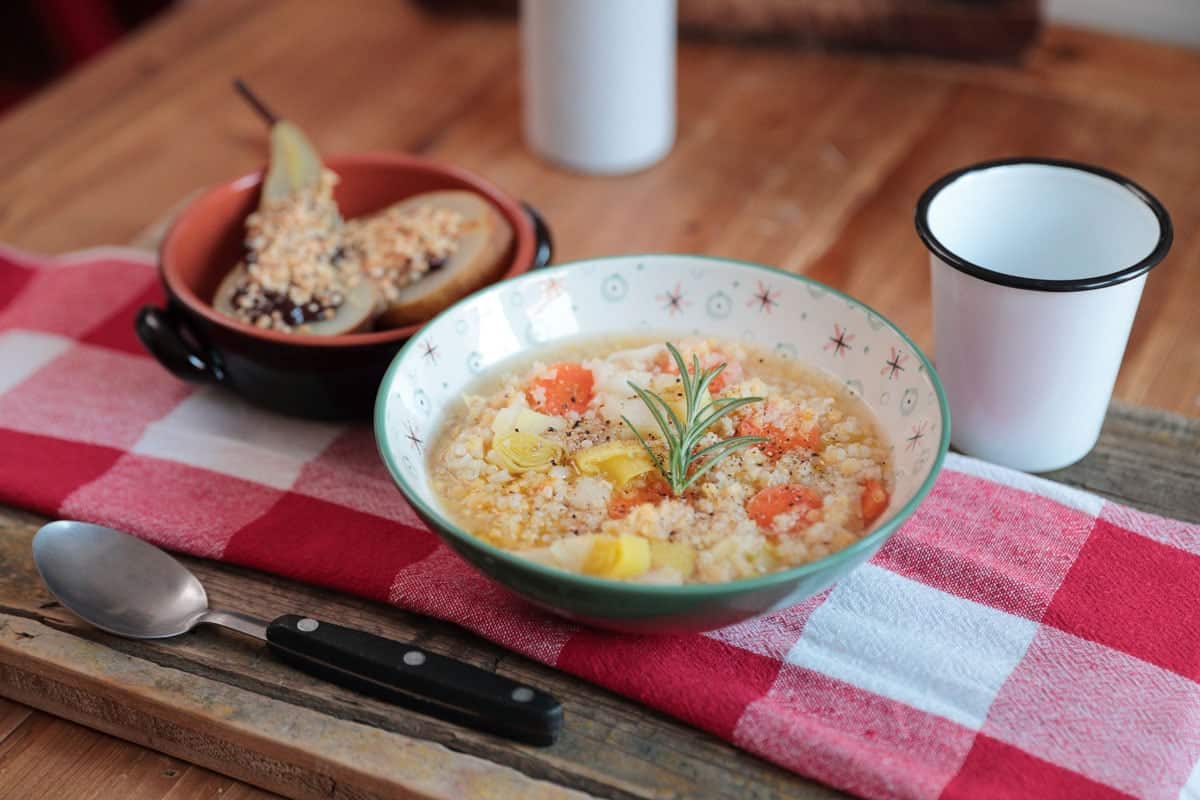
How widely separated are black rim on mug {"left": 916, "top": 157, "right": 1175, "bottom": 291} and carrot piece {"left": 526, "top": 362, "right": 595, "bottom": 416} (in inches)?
12.6

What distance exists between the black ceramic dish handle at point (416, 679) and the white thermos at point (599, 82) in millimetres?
963

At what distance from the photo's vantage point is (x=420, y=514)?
2.93 feet

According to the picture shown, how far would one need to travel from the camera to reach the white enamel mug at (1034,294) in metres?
1.06

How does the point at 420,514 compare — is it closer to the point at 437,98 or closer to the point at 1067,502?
the point at 1067,502

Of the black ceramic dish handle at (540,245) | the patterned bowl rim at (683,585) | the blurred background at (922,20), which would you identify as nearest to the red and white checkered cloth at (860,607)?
the patterned bowl rim at (683,585)

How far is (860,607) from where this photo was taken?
99cm

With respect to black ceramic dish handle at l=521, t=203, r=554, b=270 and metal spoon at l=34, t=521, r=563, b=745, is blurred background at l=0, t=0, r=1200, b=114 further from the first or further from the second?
metal spoon at l=34, t=521, r=563, b=745

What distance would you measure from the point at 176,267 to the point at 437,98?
753 millimetres

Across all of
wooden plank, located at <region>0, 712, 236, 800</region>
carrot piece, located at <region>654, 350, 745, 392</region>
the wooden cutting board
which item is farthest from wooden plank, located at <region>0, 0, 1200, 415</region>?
wooden plank, located at <region>0, 712, 236, 800</region>

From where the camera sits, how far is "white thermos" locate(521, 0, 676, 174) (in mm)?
1677

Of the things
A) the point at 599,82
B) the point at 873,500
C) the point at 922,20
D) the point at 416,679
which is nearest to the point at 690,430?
the point at 873,500

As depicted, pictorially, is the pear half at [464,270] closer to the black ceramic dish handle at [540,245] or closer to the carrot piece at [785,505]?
the black ceramic dish handle at [540,245]

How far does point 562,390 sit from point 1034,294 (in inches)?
15.9

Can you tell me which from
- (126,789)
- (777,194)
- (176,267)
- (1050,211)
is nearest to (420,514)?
(126,789)
